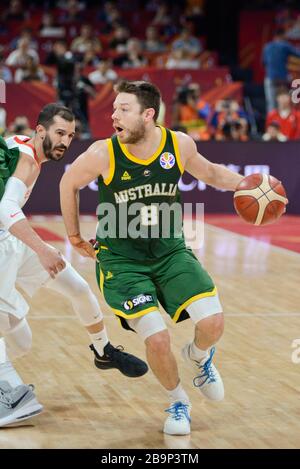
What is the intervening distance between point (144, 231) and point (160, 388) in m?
1.22

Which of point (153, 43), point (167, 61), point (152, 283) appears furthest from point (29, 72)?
point (152, 283)

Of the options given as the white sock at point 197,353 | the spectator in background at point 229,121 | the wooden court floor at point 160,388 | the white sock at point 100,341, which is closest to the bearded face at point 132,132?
the white sock at point 197,353

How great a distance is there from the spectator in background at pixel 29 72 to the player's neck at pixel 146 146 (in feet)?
38.8

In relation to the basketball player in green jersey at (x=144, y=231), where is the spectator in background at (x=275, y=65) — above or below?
below

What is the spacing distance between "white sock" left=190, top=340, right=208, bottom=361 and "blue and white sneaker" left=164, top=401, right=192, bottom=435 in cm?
38

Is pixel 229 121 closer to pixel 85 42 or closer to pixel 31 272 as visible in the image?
pixel 85 42

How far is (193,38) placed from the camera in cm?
2125

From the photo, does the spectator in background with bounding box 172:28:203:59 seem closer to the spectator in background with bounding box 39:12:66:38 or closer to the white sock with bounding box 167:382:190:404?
the spectator in background with bounding box 39:12:66:38

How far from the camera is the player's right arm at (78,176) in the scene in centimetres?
575

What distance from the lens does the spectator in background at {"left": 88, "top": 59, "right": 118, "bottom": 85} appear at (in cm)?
1778

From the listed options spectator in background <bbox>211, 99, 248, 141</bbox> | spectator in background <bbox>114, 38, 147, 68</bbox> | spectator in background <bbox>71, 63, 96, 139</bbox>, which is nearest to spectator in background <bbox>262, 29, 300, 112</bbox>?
spectator in background <bbox>211, 99, 248, 141</bbox>

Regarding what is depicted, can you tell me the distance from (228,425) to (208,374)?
15.5 inches

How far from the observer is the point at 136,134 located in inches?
227

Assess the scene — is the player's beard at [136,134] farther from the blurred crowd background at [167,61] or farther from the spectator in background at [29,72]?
the spectator in background at [29,72]
